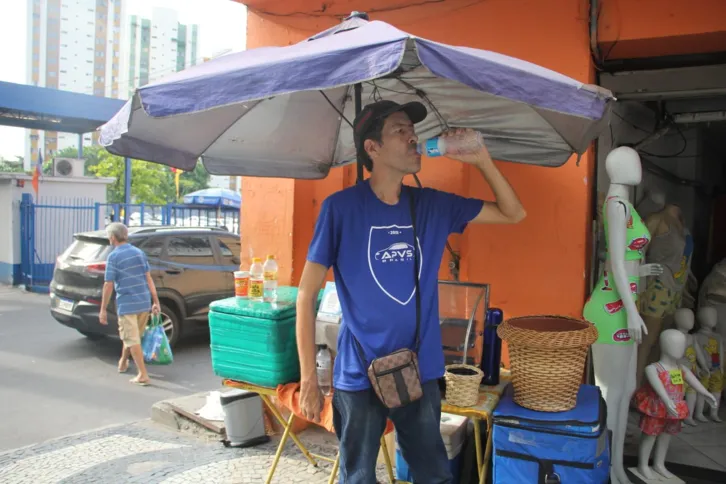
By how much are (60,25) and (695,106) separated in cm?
8949

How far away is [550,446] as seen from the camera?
9.06 ft

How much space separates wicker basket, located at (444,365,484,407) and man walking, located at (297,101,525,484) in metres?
0.42

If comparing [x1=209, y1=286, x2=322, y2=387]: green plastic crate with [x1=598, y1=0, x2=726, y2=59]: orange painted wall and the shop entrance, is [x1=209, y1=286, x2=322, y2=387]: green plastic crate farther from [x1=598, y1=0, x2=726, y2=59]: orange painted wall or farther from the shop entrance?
[x1=598, y1=0, x2=726, y2=59]: orange painted wall

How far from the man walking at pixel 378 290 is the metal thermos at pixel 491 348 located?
0.78m

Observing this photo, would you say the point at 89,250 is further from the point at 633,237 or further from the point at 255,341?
the point at 633,237

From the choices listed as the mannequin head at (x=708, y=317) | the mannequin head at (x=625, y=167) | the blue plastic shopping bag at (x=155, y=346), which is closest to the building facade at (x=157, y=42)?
the blue plastic shopping bag at (x=155, y=346)

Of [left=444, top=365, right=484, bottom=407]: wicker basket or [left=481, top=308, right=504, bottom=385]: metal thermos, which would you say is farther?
[left=481, top=308, right=504, bottom=385]: metal thermos

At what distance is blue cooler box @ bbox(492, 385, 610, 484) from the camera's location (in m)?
2.71

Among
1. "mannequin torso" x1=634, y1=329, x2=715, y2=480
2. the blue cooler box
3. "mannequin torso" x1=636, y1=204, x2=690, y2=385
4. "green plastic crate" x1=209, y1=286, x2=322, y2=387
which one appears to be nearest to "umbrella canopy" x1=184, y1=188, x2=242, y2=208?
"mannequin torso" x1=636, y1=204, x2=690, y2=385

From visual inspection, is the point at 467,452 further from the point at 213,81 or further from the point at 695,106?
the point at 695,106

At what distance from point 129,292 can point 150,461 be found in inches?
112

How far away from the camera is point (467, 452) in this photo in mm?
3680

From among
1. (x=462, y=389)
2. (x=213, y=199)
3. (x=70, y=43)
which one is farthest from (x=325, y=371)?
(x=70, y=43)

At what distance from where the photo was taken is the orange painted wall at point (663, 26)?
12.0 ft
